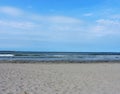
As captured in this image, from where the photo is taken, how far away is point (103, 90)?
9898mm

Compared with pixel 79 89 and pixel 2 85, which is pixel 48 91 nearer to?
pixel 79 89

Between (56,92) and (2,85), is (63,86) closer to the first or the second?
(56,92)

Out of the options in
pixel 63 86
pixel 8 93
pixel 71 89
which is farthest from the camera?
pixel 63 86

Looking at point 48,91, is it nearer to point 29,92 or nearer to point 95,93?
point 29,92

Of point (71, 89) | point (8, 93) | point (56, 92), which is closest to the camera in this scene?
point (8, 93)

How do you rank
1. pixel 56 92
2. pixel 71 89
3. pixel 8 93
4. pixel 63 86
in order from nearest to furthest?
pixel 8 93 → pixel 56 92 → pixel 71 89 → pixel 63 86

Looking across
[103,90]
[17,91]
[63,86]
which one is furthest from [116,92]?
[17,91]

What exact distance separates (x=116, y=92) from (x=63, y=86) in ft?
7.33

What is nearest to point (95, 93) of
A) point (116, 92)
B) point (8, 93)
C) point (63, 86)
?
point (116, 92)

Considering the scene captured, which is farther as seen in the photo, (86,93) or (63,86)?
(63,86)

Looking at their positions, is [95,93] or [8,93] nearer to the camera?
[8,93]

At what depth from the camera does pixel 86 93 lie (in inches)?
363

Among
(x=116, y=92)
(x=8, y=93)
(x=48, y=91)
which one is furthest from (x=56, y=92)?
(x=116, y=92)

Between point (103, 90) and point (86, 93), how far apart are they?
40.6 inches
